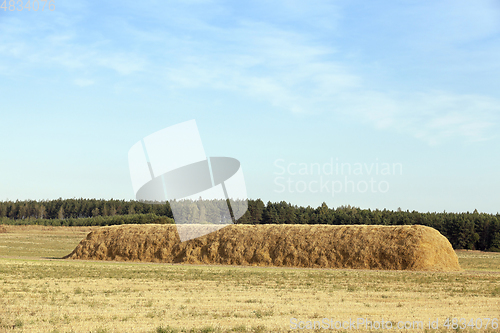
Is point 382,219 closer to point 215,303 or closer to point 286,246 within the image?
point 286,246

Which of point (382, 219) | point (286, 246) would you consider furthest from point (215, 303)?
point (382, 219)

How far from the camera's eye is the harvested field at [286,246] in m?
46.9

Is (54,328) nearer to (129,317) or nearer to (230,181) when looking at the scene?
(129,317)

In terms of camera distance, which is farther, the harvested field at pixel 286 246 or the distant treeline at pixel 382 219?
the distant treeline at pixel 382 219

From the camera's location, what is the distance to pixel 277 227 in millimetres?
55031

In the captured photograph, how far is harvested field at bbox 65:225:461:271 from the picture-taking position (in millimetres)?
46906

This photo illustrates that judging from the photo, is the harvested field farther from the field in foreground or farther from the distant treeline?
the distant treeline

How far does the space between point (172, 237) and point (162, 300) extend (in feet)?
124

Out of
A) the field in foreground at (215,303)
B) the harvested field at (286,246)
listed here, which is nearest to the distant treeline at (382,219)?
the harvested field at (286,246)

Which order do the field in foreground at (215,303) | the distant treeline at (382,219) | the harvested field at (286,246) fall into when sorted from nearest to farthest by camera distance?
the field in foreground at (215,303) → the harvested field at (286,246) → the distant treeline at (382,219)

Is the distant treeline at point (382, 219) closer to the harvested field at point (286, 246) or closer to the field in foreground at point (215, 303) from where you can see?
the harvested field at point (286, 246)

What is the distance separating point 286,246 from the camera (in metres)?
52.1

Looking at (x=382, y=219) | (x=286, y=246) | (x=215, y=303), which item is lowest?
(x=215, y=303)

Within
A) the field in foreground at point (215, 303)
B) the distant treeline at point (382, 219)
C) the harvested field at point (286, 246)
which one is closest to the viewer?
the field in foreground at point (215, 303)
